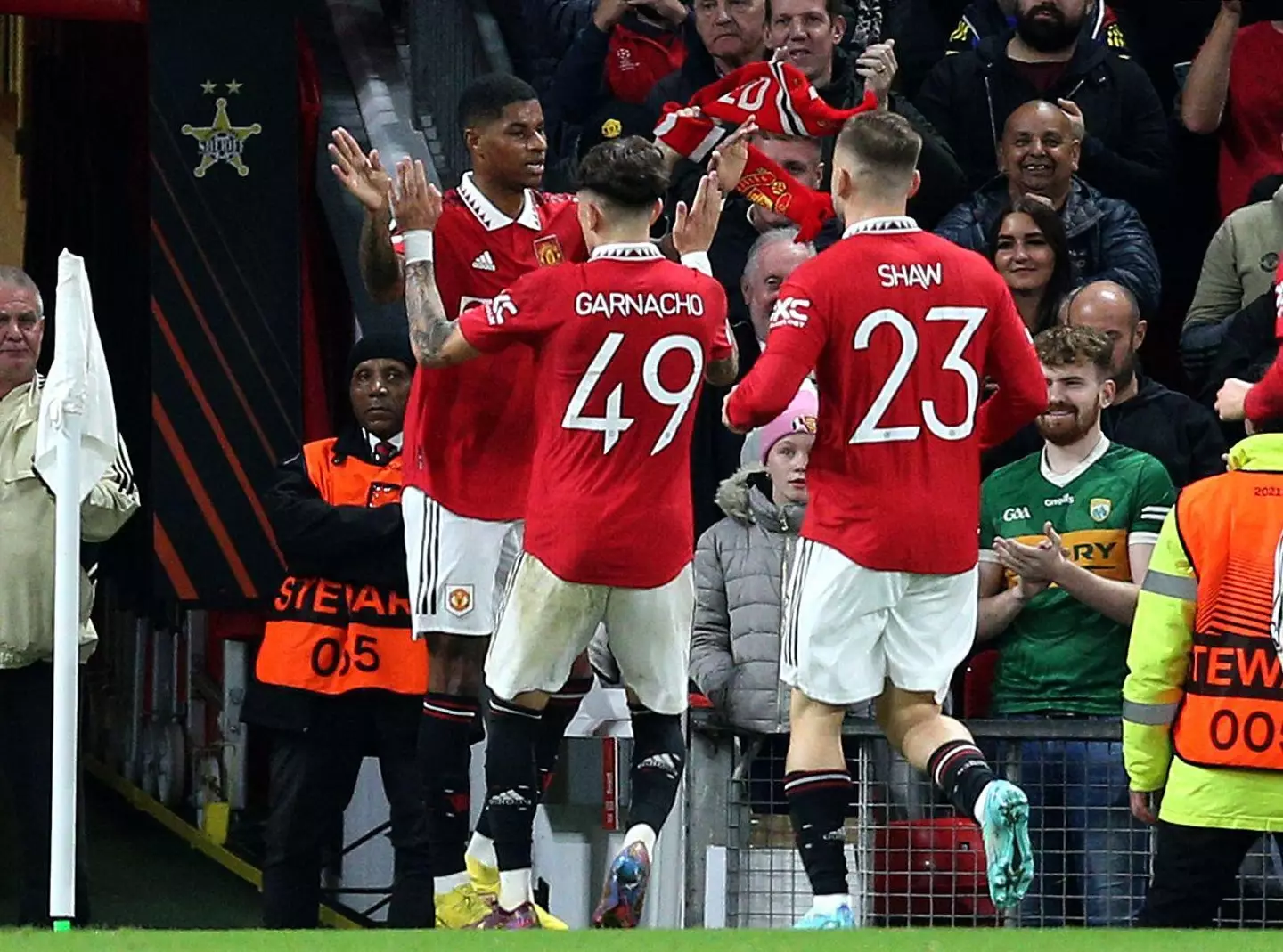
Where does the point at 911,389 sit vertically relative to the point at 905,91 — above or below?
below

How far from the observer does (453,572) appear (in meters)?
8.30

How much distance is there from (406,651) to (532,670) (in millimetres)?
1630

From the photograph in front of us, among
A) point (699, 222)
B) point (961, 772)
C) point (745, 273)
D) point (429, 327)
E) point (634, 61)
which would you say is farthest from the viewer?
point (634, 61)

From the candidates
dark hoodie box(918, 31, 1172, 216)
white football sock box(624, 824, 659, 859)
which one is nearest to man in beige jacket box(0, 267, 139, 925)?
white football sock box(624, 824, 659, 859)

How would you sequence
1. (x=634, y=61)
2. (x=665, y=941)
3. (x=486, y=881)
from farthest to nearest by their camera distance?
1. (x=634, y=61)
2. (x=486, y=881)
3. (x=665, y=941)

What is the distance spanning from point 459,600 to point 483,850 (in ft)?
2.64

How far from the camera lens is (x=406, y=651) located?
916cm

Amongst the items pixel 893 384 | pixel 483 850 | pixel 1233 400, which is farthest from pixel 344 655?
pixel 1233 400

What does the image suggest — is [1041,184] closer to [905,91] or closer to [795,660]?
[905,91]

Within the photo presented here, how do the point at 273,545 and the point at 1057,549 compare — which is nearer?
the point at 1057,549

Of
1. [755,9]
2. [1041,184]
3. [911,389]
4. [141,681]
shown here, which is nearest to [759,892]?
[911,389]

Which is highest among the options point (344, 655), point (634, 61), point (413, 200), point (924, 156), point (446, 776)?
point (634, 61)

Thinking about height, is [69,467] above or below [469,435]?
below

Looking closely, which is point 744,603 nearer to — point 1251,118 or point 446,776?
point 446,776
